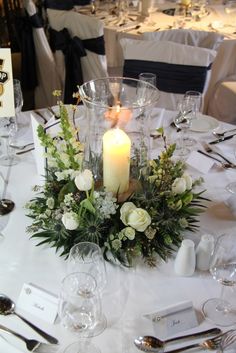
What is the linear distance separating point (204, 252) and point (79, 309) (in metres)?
0.34

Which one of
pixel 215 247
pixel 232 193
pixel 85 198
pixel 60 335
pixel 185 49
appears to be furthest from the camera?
pixel 185 49

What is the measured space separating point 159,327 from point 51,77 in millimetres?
2400

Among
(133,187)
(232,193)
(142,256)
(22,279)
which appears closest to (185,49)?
(232,193)

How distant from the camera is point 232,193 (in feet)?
4.31

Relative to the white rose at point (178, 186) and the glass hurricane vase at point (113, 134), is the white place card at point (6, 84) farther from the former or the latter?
the white rose at point (178, 186)

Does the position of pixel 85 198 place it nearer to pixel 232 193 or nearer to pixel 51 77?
pixel 232 193

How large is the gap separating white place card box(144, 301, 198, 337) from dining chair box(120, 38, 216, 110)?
4.89 ft

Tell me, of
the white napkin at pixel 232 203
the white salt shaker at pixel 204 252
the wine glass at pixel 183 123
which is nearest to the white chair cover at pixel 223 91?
the wine glass at pixel 183 123

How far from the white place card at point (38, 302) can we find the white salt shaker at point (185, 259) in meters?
0.31

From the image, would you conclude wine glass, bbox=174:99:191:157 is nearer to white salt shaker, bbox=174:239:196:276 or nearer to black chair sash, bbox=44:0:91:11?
white salt shaker, bbox=174:239:196:276

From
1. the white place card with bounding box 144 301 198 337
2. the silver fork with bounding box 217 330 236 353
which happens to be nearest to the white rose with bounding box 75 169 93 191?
the white place card with bounding box 144 301 198 337

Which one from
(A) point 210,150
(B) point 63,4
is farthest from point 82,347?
(B) point 63,4

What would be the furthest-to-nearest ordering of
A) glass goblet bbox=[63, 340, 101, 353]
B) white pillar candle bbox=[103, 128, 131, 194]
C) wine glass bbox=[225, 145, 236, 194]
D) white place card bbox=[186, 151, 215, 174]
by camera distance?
1. white place card bbox=[186, 151, 215, 174]
2. wine glass bbox=[225, 145, 236, 194]
3. white pillar candle bbox=[103, 128, 131, 194]
4. glass goblet bbox=[63, 340, 101, 353]

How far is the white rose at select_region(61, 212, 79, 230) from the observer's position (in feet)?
3.26
